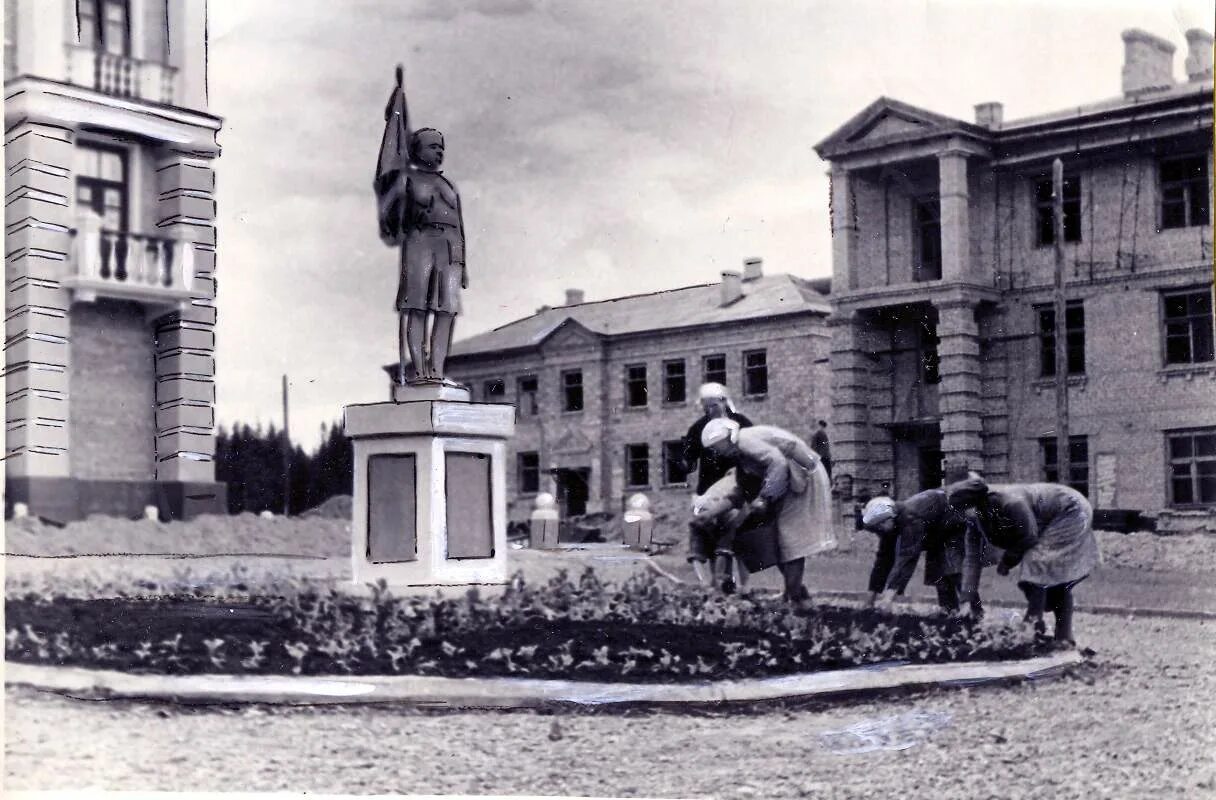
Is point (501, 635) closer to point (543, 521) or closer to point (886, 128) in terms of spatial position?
point (543, 521)

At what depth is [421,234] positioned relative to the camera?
9461 millimetres

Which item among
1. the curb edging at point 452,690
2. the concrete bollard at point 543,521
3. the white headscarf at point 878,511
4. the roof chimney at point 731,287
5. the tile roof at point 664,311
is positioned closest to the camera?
the curb edging at point 452,690

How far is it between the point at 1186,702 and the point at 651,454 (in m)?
3.21

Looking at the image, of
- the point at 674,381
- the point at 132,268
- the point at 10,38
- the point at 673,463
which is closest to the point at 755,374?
Result: the point at 674,381

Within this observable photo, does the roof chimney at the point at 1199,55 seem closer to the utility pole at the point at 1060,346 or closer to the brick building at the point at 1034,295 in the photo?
the brick building at the point at 1034,295

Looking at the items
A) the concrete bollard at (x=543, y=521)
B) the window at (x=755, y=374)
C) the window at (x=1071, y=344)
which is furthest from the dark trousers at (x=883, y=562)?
the concrete bollard at (x=543, y=521)

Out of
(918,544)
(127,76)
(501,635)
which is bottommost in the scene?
(501,635)

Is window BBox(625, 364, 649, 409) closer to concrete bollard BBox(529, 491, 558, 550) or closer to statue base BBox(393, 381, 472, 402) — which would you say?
concrete bollard BBox(529, 491, 558, 550)

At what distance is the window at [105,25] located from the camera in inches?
382

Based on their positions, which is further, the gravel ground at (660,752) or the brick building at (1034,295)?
the brick building at (1034,295)

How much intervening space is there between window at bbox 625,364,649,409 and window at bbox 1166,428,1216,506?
297cm

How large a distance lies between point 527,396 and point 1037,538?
3.14 meters

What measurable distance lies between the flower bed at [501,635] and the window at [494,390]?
118cm

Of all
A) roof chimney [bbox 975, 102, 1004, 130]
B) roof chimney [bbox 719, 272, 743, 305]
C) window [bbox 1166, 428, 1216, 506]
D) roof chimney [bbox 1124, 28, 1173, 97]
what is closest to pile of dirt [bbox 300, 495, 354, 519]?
roof chimney [bbox 719, 272, 743, 305]
